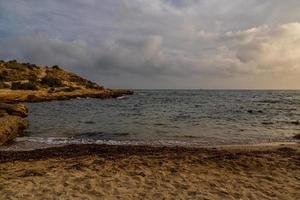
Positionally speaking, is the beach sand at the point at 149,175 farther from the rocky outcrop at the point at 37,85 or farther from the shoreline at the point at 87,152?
the rocky outcrop at the point at 37,85

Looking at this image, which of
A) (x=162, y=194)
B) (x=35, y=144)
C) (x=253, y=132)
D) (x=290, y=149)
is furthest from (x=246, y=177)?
(x=253, y=132)

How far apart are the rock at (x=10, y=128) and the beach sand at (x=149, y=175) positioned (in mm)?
3780

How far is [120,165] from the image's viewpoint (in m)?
11.5

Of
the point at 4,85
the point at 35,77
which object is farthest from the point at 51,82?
the point at 4,85

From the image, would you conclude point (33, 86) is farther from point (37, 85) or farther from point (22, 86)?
point (37, 85)

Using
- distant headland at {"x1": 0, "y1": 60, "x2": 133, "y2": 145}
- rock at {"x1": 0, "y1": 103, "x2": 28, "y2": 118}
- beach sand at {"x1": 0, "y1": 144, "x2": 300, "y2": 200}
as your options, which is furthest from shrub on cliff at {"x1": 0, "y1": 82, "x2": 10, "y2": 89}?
beach sand at {"x1": 0, "y1": 144, "x2": 300, "y2": 200}

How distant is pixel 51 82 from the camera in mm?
84812

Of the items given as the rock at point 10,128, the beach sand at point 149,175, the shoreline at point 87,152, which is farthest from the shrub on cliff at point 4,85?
the beach sand at point 149,175

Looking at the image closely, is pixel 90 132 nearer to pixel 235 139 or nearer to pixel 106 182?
pixel 235 139

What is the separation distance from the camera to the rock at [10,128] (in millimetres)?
17544

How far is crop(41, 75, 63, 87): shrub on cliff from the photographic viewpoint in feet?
274

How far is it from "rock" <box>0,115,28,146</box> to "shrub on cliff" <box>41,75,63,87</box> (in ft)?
209

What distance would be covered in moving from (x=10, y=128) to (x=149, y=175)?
39.1 feet

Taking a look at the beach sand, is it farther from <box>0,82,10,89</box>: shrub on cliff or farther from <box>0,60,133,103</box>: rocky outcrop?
<box>0,82,10,89</box>: shrub on cliff
